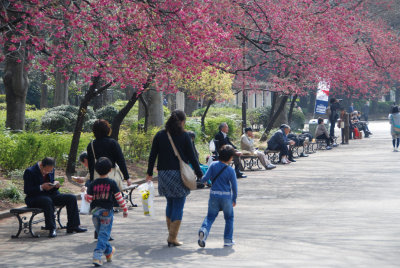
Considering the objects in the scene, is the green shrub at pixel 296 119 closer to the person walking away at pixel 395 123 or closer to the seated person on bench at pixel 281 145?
the person walking away at pixel 395 123

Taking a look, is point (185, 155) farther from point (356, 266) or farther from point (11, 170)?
point (11, 170)

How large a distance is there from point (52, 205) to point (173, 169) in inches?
95.6

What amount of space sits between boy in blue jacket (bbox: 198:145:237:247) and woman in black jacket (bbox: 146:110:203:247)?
0.93 ft

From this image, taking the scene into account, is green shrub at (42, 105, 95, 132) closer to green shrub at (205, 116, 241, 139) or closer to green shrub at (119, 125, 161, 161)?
green shrub at (205, 116, 241, 139)

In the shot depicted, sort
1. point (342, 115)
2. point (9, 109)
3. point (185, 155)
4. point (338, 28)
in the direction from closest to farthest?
point (185, 155)
point (9, 109)
point (338, 28)
point (342, 115)

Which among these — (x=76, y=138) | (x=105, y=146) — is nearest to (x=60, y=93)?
(x=76, y=138)

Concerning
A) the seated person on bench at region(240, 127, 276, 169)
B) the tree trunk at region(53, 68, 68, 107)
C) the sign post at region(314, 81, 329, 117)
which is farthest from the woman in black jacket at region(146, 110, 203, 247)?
the tree trunk at region(53, 68, 68, 107)

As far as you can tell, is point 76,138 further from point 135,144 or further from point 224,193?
point 224,193

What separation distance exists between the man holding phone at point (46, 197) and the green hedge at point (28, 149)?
5621 mm

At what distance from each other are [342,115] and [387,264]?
2824 centimetres

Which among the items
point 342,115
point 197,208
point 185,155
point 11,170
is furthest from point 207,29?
point 342,115

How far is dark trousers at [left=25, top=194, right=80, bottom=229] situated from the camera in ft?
33.8

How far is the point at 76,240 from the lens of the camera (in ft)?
32.4

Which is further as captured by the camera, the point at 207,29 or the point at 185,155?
the point at 207,29
